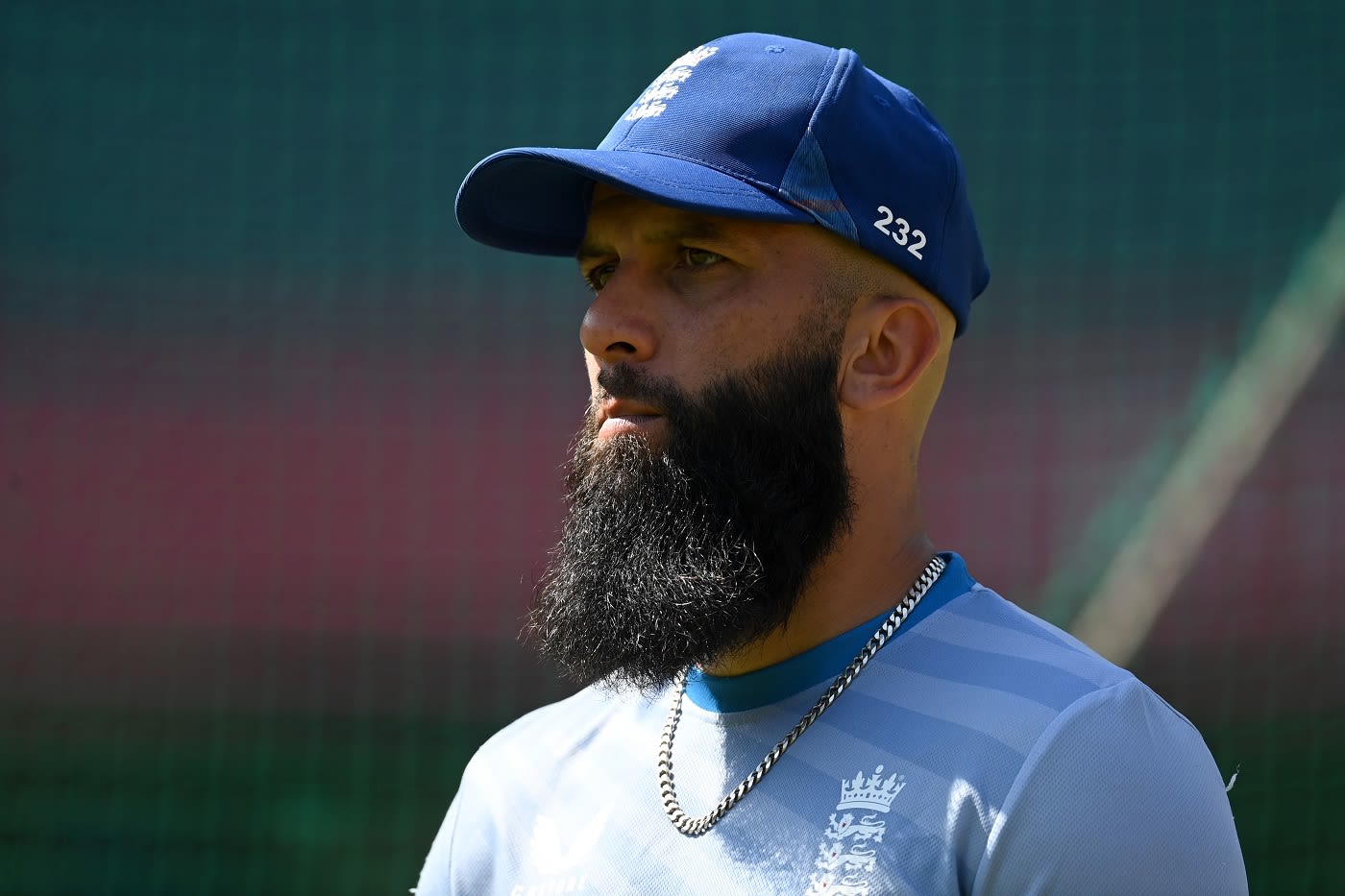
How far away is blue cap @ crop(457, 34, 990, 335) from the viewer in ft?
5.49

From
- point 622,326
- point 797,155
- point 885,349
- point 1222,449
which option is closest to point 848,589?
point 885,349

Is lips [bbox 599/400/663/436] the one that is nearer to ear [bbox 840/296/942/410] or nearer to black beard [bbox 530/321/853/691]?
black beard [bbox 530/321/853/691]

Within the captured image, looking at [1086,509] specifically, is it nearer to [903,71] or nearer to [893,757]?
[903,71]

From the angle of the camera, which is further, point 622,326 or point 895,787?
point 622,326

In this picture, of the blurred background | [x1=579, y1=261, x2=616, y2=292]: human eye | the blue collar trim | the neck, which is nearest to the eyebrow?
[x1=579, y1=261, x2=616, y2=292]: human eye

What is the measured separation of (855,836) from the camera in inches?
58.0

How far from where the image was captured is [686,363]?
1695mm

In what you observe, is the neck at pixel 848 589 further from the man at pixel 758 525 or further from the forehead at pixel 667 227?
the forehead at pixel 667 227

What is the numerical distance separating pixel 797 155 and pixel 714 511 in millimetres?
430

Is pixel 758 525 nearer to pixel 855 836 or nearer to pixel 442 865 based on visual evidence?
pixel 855 836

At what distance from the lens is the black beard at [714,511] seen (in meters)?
1.70

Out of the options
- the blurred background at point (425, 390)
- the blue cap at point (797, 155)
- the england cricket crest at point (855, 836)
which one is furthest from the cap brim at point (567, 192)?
the blurred background at point (425, 390)

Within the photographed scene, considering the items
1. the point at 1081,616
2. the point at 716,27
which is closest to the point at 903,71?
the point at 716,27

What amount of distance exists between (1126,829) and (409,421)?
A: 3.57 metres
